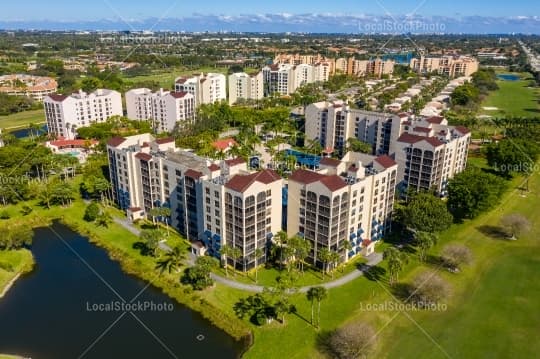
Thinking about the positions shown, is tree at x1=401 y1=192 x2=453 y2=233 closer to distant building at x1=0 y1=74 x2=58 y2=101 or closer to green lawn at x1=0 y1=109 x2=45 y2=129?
green lawn at x1=0 y1=109 x2=45 y2=129

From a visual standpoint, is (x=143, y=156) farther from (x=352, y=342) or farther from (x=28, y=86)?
(x=28, y=86)

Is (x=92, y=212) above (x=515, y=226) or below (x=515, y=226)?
below

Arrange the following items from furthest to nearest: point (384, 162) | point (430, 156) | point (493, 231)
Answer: point (430, 156)
point (493, 231)
point (384, 162)

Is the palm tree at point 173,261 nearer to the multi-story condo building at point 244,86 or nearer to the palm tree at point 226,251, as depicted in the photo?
the palm tree at point 226,251

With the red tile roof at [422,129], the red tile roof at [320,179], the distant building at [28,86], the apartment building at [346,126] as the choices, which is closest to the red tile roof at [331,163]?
the red tile roof at [320,179]

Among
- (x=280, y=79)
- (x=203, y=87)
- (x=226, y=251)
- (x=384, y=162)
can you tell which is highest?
(x=203, y=87)

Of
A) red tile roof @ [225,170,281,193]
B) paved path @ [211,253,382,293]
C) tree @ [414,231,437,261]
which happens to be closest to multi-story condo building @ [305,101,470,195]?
tree @ [414,231,437,261]

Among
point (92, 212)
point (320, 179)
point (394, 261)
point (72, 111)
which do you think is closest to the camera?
point (394, 261)

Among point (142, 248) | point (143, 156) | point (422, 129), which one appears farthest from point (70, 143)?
point (422, 129)
